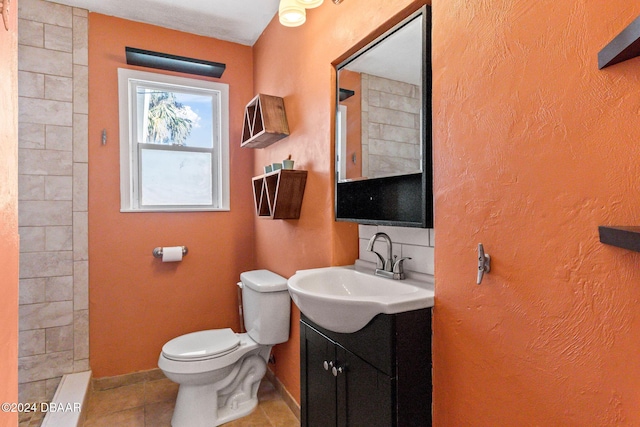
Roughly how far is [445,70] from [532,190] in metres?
0.51

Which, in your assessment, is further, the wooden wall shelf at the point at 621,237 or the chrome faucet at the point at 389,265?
the chrome faucet at the point at 389,265

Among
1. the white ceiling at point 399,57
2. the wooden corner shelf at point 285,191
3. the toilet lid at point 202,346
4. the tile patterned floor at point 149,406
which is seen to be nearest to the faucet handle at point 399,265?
the white ceiling at point 399,57

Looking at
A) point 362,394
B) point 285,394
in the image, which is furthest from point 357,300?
point 285,394

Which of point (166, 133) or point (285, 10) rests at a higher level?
point (285, 10)

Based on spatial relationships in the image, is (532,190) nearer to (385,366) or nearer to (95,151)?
(385,366)

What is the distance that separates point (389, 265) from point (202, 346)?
4.10 feet

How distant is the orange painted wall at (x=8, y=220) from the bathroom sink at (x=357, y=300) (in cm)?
80

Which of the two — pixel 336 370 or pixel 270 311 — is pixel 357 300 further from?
pixel 270 311

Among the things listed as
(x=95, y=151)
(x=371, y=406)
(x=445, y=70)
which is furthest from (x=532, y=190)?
(x=95, y=151)

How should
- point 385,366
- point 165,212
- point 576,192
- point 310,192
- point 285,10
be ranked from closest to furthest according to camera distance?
1. point 576,192
2. point 385,366
3. point 285,10
4. point 310,192
5. point 165,212

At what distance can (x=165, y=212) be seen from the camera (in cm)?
264

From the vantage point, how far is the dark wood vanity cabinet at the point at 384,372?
44.2 inches

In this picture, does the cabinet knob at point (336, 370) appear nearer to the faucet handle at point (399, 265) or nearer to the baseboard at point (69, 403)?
the faucet handle at point (399, 265)

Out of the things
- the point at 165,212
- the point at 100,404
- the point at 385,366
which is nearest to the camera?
the point at 385,366
